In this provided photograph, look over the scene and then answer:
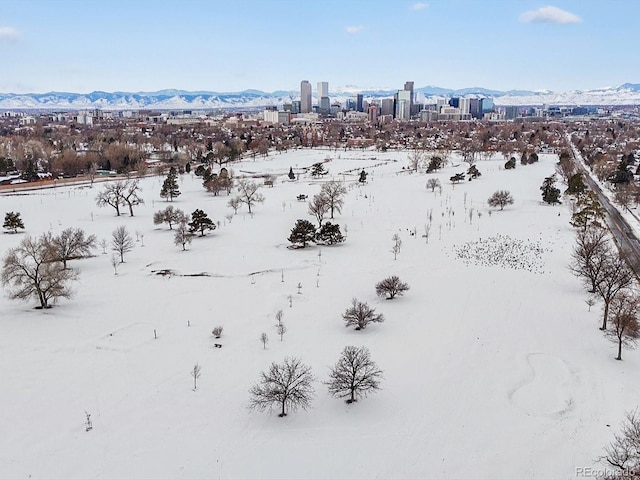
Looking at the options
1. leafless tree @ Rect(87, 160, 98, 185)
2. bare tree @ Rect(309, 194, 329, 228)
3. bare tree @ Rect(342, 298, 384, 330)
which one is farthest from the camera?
leafless tree @ Rect(87, 160, 98, 185)

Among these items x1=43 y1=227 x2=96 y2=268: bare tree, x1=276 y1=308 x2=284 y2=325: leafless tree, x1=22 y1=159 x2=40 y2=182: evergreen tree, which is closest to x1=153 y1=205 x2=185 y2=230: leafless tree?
x1=43 y1=227 x2=96 y2=268: bare tree

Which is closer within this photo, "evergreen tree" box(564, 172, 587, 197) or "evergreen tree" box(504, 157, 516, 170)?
"evergreen tree" box(564, 172, 587, 197)

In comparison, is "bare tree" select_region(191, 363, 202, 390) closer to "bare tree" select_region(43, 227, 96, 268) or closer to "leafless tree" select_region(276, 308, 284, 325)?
"leafless tree" select_region(276, 308, 284, 325)

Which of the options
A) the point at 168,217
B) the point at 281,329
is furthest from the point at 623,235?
the point at 168,217

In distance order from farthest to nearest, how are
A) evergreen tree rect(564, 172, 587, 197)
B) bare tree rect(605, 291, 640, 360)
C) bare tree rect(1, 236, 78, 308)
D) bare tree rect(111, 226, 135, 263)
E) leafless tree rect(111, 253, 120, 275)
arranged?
evergreen tree rect(564, 172, 587, 197), bare tree rect(111, 226, 135, 263), leafless tree rect(111, 253, 120, 275), bare tree rect(1, 236, 78, 308), bare tree rect(605, 291, 640, 360)

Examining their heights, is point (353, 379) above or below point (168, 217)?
below

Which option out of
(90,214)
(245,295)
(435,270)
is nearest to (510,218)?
(435,270)

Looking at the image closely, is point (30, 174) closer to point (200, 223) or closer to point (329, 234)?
point (200, 223)
